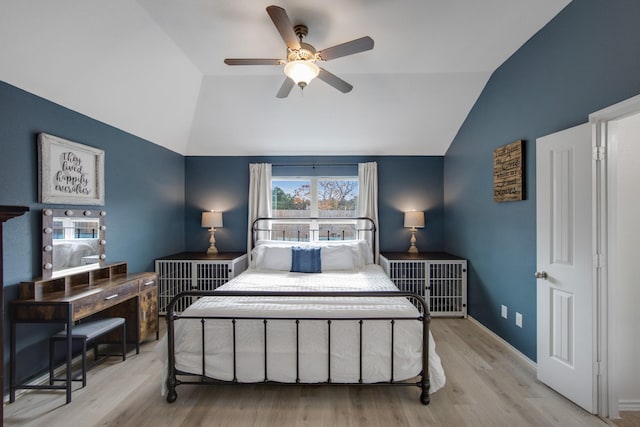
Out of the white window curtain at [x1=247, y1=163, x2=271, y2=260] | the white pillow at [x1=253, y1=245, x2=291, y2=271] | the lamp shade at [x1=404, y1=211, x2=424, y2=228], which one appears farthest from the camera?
the white window curtain at [x1=247, y1=163, x2=271, y2=260]

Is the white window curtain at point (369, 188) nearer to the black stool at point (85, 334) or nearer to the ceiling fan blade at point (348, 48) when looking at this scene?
the ceiling fan blade at point (348, 48)

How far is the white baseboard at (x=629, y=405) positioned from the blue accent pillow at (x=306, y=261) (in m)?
2.78

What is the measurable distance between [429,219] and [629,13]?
3207mm

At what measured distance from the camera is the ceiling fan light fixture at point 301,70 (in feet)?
7.22

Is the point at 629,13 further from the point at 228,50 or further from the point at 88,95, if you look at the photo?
the point at 88,95

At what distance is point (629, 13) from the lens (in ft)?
6.08

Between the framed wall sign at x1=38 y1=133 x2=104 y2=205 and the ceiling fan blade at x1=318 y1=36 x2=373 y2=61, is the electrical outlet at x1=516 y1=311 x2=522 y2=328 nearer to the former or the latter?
the ceiling fan blade at x1=318 y1=36 x2=373 y2=61

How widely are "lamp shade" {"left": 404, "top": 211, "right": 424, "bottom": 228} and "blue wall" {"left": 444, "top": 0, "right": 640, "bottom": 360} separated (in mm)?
480

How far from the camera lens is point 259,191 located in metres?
4.66

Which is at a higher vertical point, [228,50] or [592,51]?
[228,50]

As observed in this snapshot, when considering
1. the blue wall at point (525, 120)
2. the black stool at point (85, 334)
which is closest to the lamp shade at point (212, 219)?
the black stool at point (85, 334)

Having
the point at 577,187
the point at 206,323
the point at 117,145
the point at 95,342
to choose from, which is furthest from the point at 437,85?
the point at 95,342

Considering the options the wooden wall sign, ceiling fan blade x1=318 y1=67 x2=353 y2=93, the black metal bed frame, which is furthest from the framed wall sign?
the wooden wall sign

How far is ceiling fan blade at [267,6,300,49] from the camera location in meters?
1.82
